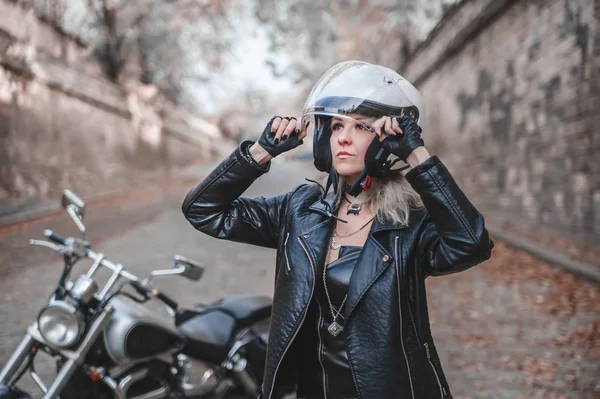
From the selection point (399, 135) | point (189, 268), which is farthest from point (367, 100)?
point (189, 268)

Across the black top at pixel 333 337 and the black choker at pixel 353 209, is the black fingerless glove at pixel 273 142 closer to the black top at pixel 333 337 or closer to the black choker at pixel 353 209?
the black choker at pixel 353 209

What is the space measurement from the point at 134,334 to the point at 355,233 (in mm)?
1508

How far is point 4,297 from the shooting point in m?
5.66

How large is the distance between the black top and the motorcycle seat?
1481 mm

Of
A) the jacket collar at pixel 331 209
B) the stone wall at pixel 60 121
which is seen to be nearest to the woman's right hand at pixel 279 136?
the jacket collar at pixel 331 209

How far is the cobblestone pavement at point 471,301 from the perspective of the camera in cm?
407

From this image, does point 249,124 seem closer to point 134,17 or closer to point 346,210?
point 134,17

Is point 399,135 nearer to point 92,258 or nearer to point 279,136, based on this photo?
point 279,136

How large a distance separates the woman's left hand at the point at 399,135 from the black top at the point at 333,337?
14.4 inches

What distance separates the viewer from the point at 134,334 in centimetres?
284

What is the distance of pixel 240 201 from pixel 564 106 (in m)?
7.00

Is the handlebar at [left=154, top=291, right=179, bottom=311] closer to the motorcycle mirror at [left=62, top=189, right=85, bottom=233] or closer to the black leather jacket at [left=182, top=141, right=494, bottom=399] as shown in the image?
the motorcycle mirror at [left=62, top=189, right=85, bottom=233]

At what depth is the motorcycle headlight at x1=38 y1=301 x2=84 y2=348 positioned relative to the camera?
2.56m

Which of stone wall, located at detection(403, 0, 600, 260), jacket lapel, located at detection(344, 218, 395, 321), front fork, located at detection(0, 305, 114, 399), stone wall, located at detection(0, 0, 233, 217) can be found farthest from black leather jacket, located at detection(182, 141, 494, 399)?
stone wall, located at detection(0, 0, 233, 217)
